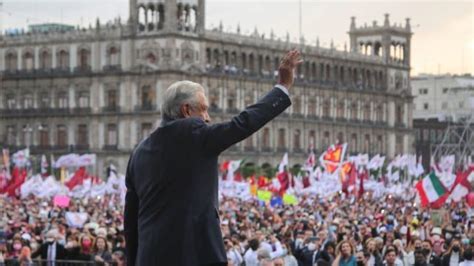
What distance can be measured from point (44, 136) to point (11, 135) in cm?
317

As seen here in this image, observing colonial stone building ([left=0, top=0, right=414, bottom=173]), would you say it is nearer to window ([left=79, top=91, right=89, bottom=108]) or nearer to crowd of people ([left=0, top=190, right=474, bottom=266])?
window ([left=79, top=91, right=89, bottom=108])

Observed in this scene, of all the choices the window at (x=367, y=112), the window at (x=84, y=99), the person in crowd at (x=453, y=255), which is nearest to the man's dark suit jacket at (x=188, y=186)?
the person in crowd at (x=453, y=255)

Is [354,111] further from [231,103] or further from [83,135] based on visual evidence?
[83,135]

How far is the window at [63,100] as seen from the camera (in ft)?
298

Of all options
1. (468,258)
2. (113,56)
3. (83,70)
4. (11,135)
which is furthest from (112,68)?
(468,258)

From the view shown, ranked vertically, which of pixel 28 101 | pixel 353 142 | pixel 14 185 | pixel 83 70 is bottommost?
pixel 353 142

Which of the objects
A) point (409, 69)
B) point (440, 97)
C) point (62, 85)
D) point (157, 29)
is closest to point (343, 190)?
point (157, 29)

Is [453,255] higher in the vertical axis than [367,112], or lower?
lower

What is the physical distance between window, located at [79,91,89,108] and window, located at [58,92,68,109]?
3.96 ft

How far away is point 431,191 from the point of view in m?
35.8

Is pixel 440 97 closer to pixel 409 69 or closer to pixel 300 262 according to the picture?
pixel 409 69

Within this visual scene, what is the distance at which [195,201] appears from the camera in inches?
217

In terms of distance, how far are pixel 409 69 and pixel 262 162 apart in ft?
73.8

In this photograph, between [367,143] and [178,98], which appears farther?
[367,143]
